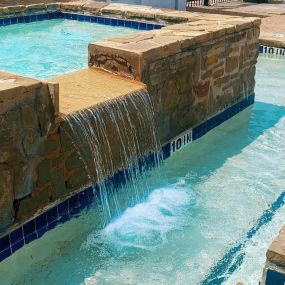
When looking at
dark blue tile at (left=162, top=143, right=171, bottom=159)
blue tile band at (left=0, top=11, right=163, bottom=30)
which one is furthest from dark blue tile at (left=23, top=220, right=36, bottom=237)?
blue tile band at (left=0, top=11, right=163, bottom=30)

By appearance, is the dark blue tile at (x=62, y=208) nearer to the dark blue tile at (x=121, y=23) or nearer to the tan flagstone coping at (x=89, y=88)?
the tan flagstone coping at (x=89, y=88)

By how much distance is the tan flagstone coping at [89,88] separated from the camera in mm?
3711

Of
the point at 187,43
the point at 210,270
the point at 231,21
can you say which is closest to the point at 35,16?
the point at 231,21

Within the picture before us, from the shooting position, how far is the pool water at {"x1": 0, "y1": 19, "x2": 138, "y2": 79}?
6574 millimetres

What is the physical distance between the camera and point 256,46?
6277 mm

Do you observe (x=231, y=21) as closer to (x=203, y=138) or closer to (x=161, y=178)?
(x=203, y=138)

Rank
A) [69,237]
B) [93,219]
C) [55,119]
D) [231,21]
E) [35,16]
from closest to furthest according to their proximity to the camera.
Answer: [55,119] < [69,237] < [93,219] < [231,21] < [35,16]

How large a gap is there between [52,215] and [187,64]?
2.07m

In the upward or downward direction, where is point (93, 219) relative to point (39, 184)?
downward

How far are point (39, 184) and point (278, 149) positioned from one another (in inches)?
110


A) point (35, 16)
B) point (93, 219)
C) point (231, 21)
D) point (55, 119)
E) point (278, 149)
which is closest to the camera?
point (55, 119)

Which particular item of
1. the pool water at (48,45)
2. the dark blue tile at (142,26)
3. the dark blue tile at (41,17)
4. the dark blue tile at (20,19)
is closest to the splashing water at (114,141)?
the pool water at (48,45)

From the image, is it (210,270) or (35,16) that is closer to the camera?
(210,270)

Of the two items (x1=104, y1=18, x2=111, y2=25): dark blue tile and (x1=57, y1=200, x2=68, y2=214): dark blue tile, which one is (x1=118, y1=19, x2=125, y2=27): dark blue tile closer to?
(x1=104, y1=18, x2=111, y2=25): dark blue tile
